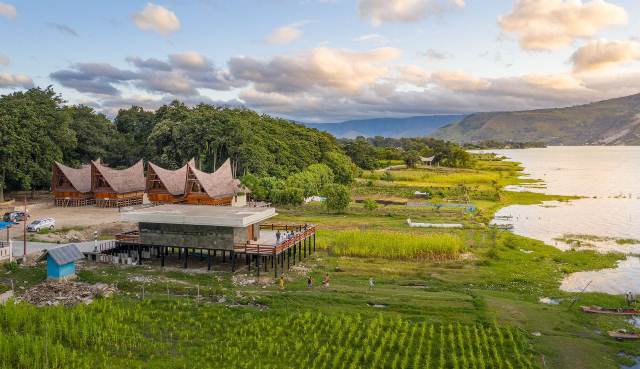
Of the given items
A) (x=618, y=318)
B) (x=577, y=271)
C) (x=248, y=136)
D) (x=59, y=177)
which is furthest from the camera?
(x=248, y=136)

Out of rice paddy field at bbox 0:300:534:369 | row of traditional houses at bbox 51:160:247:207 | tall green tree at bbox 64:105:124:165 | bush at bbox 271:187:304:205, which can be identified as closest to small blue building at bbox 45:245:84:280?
rice paddy field at bbox 0:300:534:369

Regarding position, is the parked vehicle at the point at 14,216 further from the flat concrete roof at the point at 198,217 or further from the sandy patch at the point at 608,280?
the sandy patch at the point at 608,280

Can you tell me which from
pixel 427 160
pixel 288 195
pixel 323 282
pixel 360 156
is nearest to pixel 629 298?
pixel 323 282

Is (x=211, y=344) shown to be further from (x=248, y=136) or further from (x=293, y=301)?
(x=248, y=136)

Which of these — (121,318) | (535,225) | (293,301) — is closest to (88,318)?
(121,318)

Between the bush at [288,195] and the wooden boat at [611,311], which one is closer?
the wooden boat at [611,311]

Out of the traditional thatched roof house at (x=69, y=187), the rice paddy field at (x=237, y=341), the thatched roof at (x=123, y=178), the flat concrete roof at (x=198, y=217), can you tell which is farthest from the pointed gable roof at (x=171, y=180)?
the rice paddy field at (x=237, y=341)
